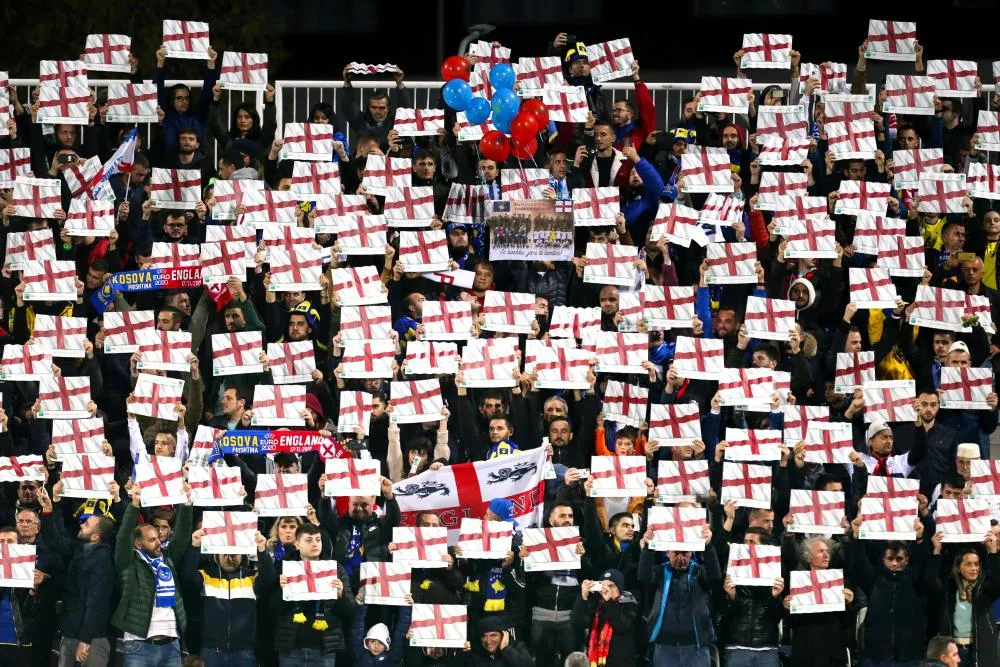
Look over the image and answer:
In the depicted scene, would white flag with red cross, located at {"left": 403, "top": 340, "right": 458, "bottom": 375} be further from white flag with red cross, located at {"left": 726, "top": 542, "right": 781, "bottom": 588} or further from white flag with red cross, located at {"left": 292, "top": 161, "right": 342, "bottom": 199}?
white flag with red cross, located at {"left": 726, "top": 542, "right": 781, "bottom": 588}

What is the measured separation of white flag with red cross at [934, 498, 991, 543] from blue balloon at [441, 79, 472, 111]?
13.4 feet

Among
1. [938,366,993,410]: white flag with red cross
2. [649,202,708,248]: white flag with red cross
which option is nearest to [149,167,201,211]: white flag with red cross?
[649,202,708,248]: white flag with red cross

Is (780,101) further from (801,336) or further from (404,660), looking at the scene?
(404,660)

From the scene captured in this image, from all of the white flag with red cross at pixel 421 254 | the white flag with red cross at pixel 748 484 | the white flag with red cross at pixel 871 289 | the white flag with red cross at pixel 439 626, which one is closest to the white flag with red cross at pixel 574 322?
the white flag with red cross at pixel 421 254

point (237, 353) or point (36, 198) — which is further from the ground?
point (36, 198)

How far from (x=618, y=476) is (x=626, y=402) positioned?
682mm

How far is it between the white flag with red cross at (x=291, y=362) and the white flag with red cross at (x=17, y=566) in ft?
6.19

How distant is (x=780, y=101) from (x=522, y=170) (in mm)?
1785

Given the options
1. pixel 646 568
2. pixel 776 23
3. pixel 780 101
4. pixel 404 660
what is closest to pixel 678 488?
pixel 646 568

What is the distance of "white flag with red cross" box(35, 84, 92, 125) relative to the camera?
16609 millimetres

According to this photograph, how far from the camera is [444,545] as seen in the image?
14727mm

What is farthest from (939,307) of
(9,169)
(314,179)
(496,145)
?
(9,169)

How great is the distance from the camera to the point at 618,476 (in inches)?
591

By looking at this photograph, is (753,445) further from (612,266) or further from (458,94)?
(458,94)
